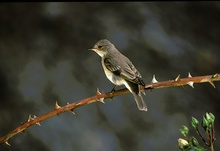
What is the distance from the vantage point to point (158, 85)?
2.89ft

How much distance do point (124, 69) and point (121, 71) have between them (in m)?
0.01

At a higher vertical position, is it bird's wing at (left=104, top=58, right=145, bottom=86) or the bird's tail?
bird's wing at (left=104, top=58, right=145, bottom=86)

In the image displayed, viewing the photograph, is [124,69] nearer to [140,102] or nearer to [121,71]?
[121,71]

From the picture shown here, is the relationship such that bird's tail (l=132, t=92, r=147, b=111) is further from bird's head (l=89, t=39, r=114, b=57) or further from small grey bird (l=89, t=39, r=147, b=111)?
bird's head (l=89, t=39, r=114, b=57)

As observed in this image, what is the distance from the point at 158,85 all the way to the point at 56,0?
33.3 inches

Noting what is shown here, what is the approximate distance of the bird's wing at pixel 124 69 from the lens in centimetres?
114

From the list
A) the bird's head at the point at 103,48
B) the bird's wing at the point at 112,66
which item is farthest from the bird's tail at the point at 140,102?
the bird's head at the point at 103,48

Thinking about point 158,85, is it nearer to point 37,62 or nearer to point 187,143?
point 187,143

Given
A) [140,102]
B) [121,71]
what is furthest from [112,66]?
[140,102]

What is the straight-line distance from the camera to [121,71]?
1.23 metres

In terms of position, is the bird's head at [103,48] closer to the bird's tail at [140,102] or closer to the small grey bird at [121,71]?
the small grey bird at [121,71]

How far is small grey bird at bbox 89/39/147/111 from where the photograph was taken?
3.69 feet

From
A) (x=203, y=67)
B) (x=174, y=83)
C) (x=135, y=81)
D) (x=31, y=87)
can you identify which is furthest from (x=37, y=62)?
(x=174, y=83)

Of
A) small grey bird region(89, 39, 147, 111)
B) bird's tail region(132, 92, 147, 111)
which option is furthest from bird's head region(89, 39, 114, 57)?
bird's tail region(132, 92, 147, 111)
